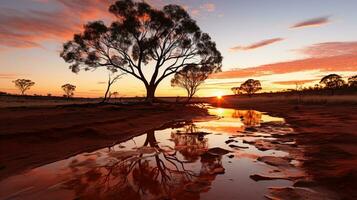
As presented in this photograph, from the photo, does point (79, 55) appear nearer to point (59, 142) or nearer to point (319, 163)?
point (59, 142)

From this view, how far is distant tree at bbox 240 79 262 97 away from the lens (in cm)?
10200

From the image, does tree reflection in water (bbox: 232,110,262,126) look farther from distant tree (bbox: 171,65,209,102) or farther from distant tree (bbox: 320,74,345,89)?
distant tree (bbox: 320,74,345,89)

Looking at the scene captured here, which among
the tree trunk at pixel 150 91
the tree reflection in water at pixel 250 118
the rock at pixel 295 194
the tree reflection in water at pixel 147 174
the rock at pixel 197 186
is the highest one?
the tree trunk at pixel 150 91

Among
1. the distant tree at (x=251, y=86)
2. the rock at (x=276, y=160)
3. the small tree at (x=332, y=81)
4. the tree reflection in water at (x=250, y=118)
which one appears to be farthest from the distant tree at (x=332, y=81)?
the rock at (x=276, y=160)

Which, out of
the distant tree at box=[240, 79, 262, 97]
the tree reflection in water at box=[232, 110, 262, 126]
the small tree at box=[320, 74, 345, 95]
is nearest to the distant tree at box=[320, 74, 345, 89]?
the small tree at box=[320, 74, 345, 95]

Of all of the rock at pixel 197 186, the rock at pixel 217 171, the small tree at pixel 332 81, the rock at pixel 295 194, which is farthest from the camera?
the small tree at pixel 332 81

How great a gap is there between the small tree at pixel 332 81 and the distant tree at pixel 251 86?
97.9ft

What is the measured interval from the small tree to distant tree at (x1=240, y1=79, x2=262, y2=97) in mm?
29828

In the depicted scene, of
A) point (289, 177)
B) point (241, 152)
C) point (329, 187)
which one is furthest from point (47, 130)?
point (329, 187)

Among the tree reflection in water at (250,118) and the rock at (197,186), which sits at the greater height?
the rock at (197,186)

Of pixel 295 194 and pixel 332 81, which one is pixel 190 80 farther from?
pixel 295 194

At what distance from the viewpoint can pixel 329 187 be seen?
4.49 m

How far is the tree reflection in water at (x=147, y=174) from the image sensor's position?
14.7ft

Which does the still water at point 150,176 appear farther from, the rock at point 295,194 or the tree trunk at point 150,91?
the tree trunk at point 150,91
